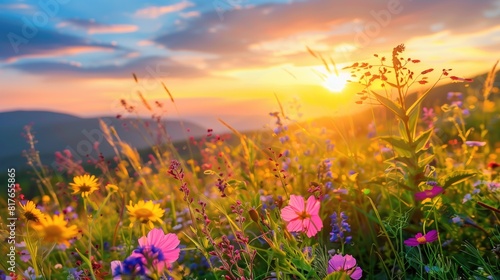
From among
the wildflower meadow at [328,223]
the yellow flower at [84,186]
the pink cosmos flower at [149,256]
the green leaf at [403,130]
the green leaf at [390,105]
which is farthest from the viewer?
the green leaf at [403,130]

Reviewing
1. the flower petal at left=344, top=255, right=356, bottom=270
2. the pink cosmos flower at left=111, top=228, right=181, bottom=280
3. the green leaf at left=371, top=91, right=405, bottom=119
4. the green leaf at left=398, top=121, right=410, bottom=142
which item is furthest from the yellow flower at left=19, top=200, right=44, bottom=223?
the green leaf at left=398, top=121, right=410, bottom=142

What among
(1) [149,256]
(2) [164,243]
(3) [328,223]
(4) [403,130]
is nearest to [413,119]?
(4) [403,130]

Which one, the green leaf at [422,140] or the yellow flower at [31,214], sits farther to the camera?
the green leaf at [422,140]

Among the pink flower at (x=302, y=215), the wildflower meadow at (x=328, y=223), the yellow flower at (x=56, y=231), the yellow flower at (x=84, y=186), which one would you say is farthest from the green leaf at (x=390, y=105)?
the yellow flower at (x=56, y=231)

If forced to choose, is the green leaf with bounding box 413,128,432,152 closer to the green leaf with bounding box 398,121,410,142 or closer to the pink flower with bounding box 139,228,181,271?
the green leaf with bounding box 398,121,410,142

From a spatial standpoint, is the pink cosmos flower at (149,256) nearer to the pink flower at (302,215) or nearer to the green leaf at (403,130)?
the pink flower at (302,215)

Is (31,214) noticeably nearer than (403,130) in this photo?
Yes

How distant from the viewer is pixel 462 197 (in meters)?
Answer: 3.47

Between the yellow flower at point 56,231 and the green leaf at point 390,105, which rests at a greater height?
the green leaf at point 390,105

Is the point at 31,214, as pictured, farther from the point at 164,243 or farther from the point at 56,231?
the point at 164,243

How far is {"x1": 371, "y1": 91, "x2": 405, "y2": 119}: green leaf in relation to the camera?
2793 millimetres

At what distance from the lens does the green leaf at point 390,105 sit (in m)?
2.79

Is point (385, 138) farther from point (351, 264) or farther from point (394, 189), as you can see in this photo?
point (351, 264)

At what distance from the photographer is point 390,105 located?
9.28 ft
